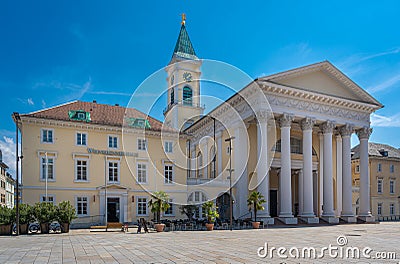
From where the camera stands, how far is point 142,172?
36.4 meters

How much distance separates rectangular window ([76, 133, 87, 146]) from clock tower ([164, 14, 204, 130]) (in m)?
18.7

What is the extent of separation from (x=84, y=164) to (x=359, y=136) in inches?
1254

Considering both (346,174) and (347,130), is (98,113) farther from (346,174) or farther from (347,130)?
(346,174)

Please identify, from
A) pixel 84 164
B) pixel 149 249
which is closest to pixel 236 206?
pixel 84 164

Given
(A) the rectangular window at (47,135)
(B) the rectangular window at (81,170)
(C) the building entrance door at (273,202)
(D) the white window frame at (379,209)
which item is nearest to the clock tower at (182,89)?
(C) the building entrance door at (273,202)

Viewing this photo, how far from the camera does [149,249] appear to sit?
1631cm

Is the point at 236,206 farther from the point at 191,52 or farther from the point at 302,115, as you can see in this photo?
the point at 191,52

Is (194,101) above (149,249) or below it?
above

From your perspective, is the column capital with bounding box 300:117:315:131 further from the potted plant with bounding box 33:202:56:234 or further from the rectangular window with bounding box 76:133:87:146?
the potted plant with bounding box 33:202:56:234

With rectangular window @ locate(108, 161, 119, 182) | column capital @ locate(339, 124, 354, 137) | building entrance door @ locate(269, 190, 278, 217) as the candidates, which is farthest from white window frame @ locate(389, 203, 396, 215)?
rectangular window @ locate(108, 161, 119, 182)

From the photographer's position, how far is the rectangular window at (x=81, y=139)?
3366cm

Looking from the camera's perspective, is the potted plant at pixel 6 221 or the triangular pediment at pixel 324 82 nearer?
the potted plant at pixel 6 221

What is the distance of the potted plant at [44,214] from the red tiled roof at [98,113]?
9.36 m

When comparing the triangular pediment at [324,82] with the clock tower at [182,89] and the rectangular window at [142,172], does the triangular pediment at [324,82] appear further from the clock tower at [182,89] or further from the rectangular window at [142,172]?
the clock tower at [182,89]
